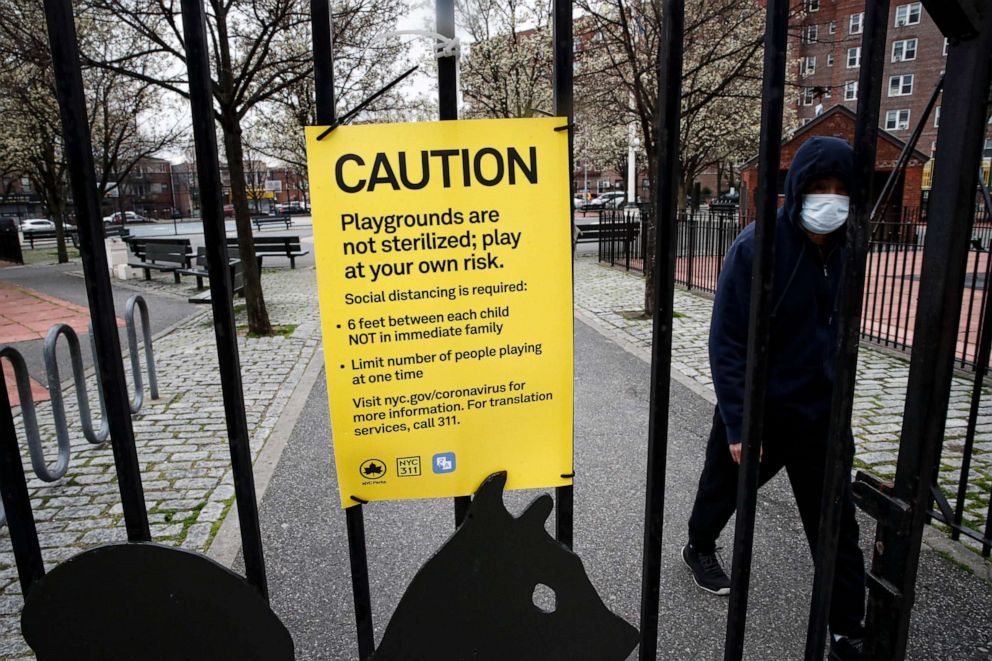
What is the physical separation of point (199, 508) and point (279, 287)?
11.9 m

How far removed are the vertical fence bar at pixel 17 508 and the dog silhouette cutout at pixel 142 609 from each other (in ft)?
0.28

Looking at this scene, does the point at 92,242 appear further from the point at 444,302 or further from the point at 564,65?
the point at 564,65

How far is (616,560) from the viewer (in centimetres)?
349

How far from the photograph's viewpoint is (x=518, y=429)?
139 cm

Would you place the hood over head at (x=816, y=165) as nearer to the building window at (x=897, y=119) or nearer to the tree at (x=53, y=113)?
the tree at (x=53, y=113)

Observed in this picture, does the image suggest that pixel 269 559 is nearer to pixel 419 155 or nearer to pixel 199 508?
pixel 199 508

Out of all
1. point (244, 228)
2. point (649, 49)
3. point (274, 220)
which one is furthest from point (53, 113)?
point (274, 220)

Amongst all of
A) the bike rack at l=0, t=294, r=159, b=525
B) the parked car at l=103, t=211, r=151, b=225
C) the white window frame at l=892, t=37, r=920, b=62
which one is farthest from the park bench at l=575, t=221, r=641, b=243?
the white window frame at l=892, t=37, r=920, b=62

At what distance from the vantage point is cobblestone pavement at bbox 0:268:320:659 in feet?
12.3

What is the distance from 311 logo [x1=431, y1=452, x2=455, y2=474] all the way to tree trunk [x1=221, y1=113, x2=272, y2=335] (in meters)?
8.77

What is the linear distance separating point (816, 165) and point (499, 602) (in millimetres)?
1728

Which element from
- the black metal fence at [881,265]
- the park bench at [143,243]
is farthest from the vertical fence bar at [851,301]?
the park bench at [143,243]

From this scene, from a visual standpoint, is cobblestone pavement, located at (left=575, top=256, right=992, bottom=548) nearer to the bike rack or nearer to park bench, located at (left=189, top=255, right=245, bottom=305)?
the bike rack

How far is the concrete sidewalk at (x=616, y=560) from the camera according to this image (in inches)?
112
